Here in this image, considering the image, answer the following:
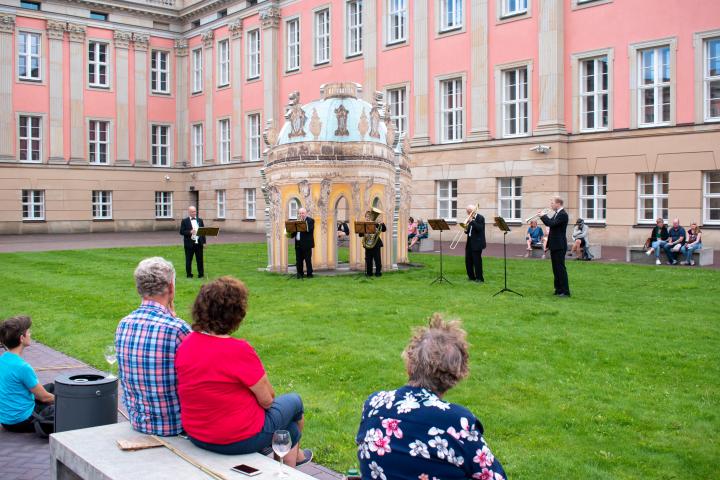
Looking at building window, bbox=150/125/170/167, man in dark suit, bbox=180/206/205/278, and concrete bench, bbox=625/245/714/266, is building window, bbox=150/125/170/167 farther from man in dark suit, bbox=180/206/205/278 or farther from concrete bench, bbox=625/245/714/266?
concrete bench, bbox=625/245/714/266

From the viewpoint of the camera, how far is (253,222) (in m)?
47.9

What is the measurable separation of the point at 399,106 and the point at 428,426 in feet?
118

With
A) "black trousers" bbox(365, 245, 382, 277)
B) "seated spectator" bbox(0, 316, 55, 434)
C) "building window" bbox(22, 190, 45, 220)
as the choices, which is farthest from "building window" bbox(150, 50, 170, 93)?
"seated spectator" bbox(0, 316, 55, 434)

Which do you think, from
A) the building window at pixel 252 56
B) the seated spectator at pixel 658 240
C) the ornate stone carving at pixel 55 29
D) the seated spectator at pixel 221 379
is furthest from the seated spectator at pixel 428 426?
the ornate stone carving at pixel 55 29

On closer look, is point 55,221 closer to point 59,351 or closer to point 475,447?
point 59,351

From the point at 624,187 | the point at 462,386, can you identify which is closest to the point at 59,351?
the point at 462,386

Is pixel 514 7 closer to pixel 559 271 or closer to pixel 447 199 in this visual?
pixel 447 199

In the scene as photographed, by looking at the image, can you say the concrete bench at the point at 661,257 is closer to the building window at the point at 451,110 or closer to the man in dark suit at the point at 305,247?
the man in dark suit at the point at 305,247

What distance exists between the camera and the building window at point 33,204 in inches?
1829

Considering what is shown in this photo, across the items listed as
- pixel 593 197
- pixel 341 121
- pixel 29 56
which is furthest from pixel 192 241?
pixel 29 56

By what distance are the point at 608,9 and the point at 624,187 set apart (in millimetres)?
7028

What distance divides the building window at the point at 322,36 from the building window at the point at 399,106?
18.3ft

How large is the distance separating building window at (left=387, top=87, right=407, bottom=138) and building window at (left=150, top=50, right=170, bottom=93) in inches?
802

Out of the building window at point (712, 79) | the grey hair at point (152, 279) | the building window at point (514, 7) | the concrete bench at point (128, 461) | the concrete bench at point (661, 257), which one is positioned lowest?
the concrete bench at point (128, 461)
